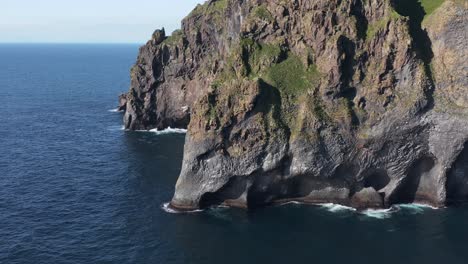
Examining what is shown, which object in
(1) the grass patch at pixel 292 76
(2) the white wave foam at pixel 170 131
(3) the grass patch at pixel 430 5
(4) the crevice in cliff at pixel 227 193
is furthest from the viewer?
(2) the white wave foam at pixel 170 131

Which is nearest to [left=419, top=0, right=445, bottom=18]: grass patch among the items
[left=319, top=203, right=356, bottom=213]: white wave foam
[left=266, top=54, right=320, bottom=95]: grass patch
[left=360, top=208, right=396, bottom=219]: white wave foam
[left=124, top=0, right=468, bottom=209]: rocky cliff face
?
[left=124, top=0, right=468, bottom=209]: rocky cliff face

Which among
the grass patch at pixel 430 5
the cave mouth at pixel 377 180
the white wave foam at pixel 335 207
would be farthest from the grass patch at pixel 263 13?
the white wave foam at pixel 335 207

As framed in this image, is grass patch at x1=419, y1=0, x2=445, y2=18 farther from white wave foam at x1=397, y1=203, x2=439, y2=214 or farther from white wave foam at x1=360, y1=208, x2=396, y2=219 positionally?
white wave foam at x1=360, y1=208, x2=396, y2=219

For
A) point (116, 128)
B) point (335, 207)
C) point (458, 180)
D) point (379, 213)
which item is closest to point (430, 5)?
point (458, 180)

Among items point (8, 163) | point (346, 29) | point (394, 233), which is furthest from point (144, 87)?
point (394, 233)

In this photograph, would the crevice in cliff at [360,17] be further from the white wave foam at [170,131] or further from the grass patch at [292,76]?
the white wave foam at [170,131]

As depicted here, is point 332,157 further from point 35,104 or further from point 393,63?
point 35,104

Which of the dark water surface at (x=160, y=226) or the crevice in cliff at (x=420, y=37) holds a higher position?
the crevice in cliff at (x=420, y=37)
